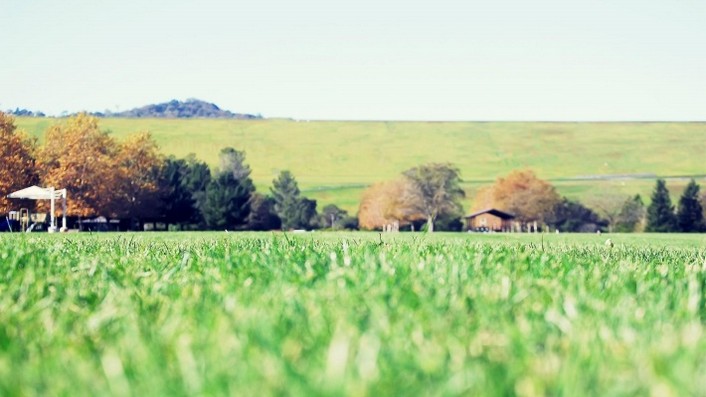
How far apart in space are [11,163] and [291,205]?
6111 cm

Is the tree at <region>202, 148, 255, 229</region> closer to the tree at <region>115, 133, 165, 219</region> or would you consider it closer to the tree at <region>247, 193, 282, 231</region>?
the tree at <region>247, 193, 282, 231</region>

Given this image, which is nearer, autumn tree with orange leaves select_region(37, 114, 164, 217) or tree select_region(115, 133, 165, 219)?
autumn tree with orange leaves select_region(37, 114, 164, 217)

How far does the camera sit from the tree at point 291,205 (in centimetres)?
14100

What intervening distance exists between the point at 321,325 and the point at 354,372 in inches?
48.0

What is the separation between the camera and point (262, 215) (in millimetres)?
133125

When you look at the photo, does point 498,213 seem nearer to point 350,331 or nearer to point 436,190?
point 436,190

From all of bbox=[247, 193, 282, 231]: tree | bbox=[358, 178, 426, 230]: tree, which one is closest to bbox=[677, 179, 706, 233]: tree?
bbox=[358, 178, 426, 230]: tree

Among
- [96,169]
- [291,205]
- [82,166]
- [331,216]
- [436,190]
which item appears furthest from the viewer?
[331,216]

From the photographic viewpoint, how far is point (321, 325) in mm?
4355

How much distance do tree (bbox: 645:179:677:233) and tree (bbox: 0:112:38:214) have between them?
79.0 meters

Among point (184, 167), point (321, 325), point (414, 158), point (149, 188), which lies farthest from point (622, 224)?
point (321, 325)

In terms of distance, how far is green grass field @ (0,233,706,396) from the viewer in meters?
3.08

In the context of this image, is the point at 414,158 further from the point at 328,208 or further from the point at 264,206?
the point at 264,206

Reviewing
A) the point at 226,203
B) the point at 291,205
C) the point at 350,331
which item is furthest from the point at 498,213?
the point at 350,331
